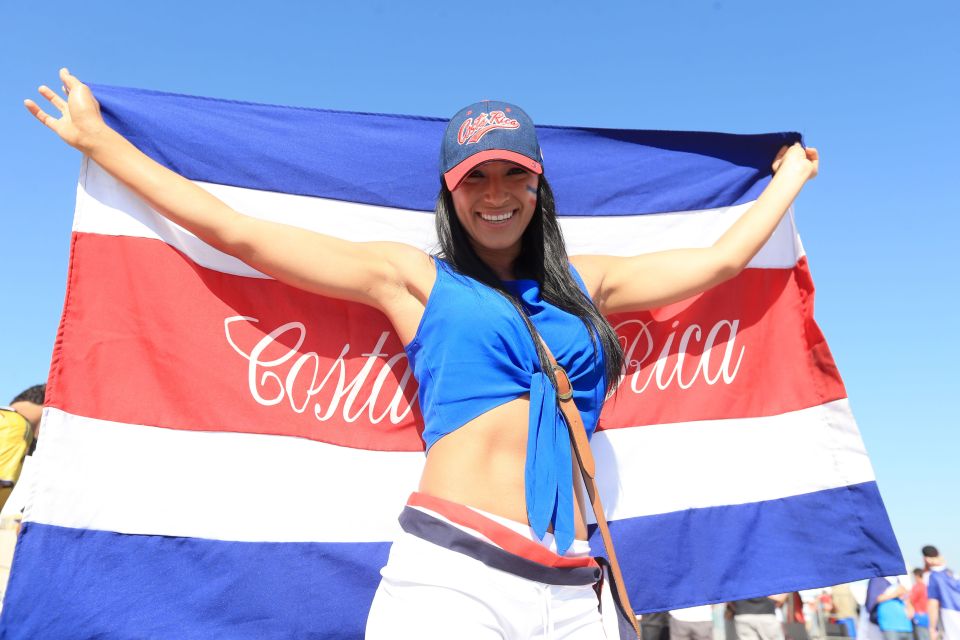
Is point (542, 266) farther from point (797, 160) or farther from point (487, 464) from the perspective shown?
point (797, 160)

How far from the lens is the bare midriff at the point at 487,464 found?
226cm

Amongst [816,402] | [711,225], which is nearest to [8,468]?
[711,225]

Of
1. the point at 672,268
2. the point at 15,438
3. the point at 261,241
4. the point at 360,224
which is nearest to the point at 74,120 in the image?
the point at 261,241

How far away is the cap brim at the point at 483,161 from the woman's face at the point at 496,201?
0.12 feet

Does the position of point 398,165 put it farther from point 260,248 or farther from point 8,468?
point 8,468

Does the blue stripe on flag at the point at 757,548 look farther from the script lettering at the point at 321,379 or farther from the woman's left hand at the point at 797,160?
the woman's left hand at the point at 797,160

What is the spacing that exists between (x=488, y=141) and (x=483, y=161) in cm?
8

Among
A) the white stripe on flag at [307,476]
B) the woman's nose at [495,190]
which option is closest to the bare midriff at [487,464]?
the woman's nose at [495,190]

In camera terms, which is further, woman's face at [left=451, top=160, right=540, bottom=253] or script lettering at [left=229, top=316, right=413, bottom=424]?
script lettering at [left=229, top=316, right=413, bottom=424]

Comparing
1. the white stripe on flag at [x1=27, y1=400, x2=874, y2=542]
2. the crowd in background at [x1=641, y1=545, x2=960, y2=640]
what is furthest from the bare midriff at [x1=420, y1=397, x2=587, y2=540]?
the crowd in background at [x1=641, y1=545, x2=960, y2=640]

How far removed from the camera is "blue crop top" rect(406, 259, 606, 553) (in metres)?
2.33

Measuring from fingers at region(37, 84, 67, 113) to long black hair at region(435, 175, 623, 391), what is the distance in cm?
137

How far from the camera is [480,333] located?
242cm

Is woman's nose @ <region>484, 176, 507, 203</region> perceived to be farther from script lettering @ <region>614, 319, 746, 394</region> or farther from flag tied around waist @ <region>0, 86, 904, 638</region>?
script lettering @ <region>614, 319, 746, 394</region>
